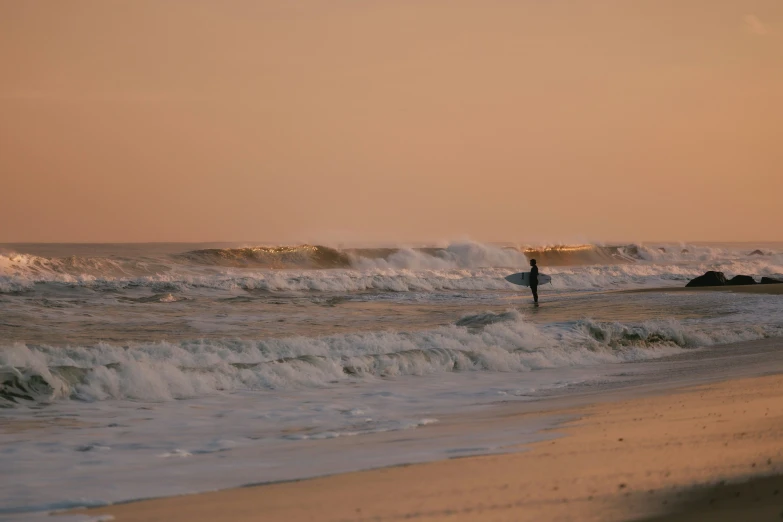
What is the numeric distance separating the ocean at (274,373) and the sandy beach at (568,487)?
42 cm

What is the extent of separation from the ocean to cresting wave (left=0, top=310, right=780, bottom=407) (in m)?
0.03

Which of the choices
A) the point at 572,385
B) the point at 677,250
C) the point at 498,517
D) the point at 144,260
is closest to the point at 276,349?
the point at 572,385

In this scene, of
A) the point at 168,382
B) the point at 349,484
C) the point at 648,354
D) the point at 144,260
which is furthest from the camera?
the point at 144,260

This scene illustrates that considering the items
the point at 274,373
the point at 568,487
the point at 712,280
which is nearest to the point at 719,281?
the point at 712,280

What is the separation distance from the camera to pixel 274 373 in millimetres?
10812

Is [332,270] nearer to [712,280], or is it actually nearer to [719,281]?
[712,280]

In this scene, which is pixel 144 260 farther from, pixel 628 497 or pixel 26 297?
pixel 628 497

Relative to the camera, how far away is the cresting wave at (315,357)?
970 centimetres

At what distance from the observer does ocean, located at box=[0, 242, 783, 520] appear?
6.09 meters

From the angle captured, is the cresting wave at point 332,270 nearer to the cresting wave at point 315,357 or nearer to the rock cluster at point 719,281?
the rock cluster at point 719,281

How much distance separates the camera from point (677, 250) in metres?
76.1

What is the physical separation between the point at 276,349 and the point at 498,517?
9319 millimetres

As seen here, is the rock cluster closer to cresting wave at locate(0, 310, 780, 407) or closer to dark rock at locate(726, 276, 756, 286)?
dark rock at locate(726, 276, 756, 286)

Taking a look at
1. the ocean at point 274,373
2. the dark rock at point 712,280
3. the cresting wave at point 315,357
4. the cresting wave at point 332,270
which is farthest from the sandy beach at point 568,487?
the dark rock at point 712,280
